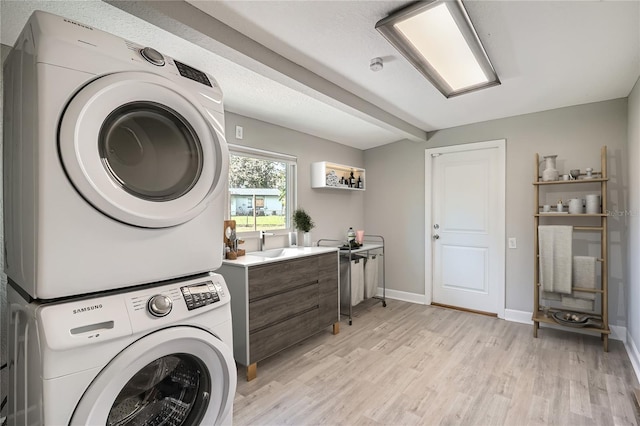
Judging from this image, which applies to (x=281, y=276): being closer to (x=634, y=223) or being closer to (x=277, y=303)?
(x=277, y=303)

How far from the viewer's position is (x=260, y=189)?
3.23 metres

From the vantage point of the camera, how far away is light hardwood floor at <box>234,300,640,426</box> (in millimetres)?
1886

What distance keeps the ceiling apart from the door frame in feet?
1.94

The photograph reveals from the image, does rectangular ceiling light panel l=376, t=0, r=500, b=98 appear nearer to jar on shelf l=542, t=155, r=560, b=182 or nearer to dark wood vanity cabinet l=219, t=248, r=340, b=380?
jar on shelf l=542, t=155, r=560, b=182

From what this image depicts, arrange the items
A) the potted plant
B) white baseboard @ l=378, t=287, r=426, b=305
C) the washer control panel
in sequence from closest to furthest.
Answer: the washer control panel
the potted plant
white baseboard @ l=378, t=287, r=426, b=305

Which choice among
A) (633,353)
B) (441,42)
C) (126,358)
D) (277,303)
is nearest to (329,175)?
(277,303)

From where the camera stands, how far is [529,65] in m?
2.25

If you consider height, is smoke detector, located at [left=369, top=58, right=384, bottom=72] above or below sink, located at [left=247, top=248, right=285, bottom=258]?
above

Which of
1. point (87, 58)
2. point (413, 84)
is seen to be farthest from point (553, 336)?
point (87, 58)

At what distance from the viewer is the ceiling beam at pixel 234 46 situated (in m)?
1.43

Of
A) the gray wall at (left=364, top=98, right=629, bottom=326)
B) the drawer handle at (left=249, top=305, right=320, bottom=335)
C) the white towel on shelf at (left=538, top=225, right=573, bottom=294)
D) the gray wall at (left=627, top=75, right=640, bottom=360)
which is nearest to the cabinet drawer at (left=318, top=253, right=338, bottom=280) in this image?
the drawer handle at (left=249, top=305, right=320, bottom=335)

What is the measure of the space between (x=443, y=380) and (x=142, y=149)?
239cm

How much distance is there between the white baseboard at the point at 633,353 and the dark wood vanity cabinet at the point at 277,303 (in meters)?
2.31

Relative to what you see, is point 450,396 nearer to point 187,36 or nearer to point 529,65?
point 529,65
